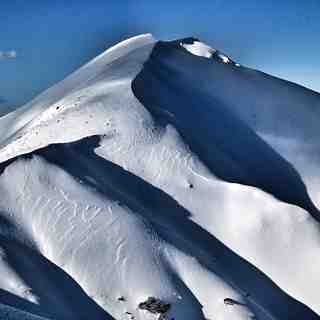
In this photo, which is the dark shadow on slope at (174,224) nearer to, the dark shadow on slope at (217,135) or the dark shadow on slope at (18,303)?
the dark shadow on slope at (217,135)

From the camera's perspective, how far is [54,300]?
1138 inches

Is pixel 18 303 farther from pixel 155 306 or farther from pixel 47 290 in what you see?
pixel 155 306

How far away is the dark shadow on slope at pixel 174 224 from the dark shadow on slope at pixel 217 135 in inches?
182

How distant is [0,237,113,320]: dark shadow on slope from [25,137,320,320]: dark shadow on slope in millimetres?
5616

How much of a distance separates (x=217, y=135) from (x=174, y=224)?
10.1m

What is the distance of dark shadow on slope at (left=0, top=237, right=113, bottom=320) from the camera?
2805cm

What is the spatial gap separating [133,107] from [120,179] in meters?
6.50

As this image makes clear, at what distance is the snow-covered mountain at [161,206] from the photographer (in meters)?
30.5

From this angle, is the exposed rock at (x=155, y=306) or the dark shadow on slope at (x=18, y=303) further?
the exposed rock at (x=155, y=306)

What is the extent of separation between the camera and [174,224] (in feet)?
117

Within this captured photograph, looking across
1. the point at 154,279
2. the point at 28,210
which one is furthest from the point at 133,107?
the point at 154,279

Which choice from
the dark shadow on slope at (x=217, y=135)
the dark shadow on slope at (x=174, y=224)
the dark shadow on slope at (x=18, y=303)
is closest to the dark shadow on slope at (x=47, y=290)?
the dark shadow on slope at (x=18, y=303)

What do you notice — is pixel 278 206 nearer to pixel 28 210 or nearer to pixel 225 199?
pixel 225 199

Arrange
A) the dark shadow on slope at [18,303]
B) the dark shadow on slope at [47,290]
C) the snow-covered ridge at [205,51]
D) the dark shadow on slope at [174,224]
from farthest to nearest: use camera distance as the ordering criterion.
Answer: the snow-covered ridge at [205,51] < the dark shadow on slope at [174,224] < the dark shadow on slope at [47,290] < the dark shadow on slope at [18,303]
